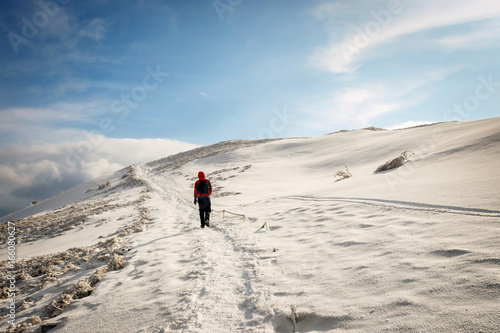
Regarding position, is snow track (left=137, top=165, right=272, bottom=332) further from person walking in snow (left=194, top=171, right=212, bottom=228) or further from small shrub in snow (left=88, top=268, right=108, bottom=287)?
person walking in snow (left=194, top=171, right=212, bottom=228)

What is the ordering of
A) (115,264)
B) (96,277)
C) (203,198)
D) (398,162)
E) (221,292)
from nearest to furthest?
(221,292) < (96,277) < (115,264) < (203,198) < (398,162)

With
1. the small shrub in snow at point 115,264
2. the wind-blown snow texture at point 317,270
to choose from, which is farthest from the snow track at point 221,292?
the small shrub in snow at point 115,264

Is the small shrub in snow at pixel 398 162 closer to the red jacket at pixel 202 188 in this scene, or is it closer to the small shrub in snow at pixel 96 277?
the red jacket at pixel 202 188

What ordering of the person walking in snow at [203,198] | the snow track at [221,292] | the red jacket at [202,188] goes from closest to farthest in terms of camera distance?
the snow track at [221,292], the person walking in snow at [203,198], the red jacket at [202,188]

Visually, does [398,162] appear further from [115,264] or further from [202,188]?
[115,264]

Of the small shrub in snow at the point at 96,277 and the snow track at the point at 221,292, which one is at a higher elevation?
the small shrub in snow at the point at 96,277

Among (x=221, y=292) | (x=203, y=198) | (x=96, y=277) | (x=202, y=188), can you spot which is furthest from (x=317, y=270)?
(x=202, y=188)

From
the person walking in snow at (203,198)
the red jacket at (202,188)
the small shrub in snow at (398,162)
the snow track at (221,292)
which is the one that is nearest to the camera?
the snow track at (221,292)

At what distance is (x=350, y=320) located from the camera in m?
2.45

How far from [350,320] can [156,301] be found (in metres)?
2.72

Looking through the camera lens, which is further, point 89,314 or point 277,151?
point 277,151

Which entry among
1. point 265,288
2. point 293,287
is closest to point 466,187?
point 293,287

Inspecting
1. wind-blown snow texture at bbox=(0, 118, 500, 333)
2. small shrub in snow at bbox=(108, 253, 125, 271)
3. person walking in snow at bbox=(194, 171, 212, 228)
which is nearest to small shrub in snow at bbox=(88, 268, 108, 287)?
wind-blown snow texture at bbox=(0, 118, 500, 333)

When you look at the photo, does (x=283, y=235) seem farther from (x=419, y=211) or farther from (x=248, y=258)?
(x=419, y=211)
